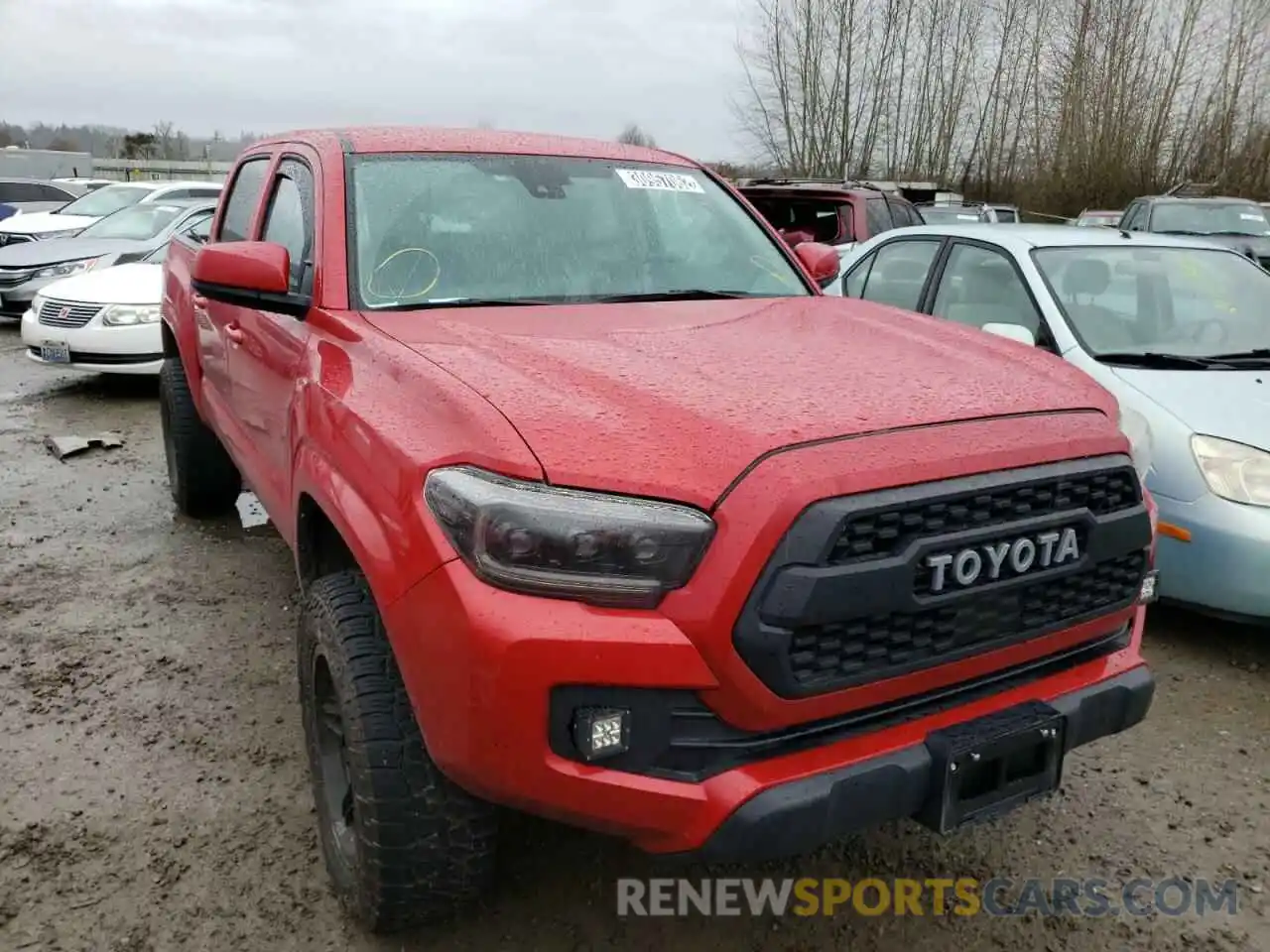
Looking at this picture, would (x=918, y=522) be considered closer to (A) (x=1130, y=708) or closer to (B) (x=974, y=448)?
(B) (x=974, y=448)

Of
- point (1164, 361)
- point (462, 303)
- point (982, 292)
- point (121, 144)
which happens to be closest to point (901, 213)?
point (982, 292)

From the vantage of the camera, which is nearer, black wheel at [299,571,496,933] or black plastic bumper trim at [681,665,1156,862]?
black plastic bumper trim at [681,665,1156,862]

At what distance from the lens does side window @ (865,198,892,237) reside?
10.1 m

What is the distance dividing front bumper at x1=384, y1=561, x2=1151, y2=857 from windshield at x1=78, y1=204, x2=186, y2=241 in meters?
10.1

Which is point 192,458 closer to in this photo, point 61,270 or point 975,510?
point 975,510

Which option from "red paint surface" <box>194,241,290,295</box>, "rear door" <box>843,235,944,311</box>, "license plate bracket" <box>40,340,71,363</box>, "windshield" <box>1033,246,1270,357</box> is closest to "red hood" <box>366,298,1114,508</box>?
"red paint surface" <box>194,241,290,295</box>

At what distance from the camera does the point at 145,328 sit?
25.9 ft

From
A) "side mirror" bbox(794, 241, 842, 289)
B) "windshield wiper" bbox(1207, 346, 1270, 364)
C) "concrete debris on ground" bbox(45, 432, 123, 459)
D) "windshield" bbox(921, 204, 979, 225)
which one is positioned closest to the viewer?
"side mirror" bbox(794, 241, 842, 289)

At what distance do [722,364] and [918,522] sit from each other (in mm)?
610

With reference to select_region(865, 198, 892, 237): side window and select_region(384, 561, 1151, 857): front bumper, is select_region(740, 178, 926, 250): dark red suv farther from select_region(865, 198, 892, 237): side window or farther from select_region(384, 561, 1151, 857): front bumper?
select_region(384, 561, 1151, 857): front bumper

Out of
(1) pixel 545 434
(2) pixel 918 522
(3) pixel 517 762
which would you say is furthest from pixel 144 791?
(2) pixel 918 522

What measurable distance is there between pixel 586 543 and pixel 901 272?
14.3 feet

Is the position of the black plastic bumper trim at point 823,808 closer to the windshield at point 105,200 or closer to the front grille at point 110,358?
the front grille at point 110,358

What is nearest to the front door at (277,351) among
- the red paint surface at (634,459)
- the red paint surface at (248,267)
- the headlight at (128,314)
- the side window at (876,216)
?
the red paint surface at (248,267)
